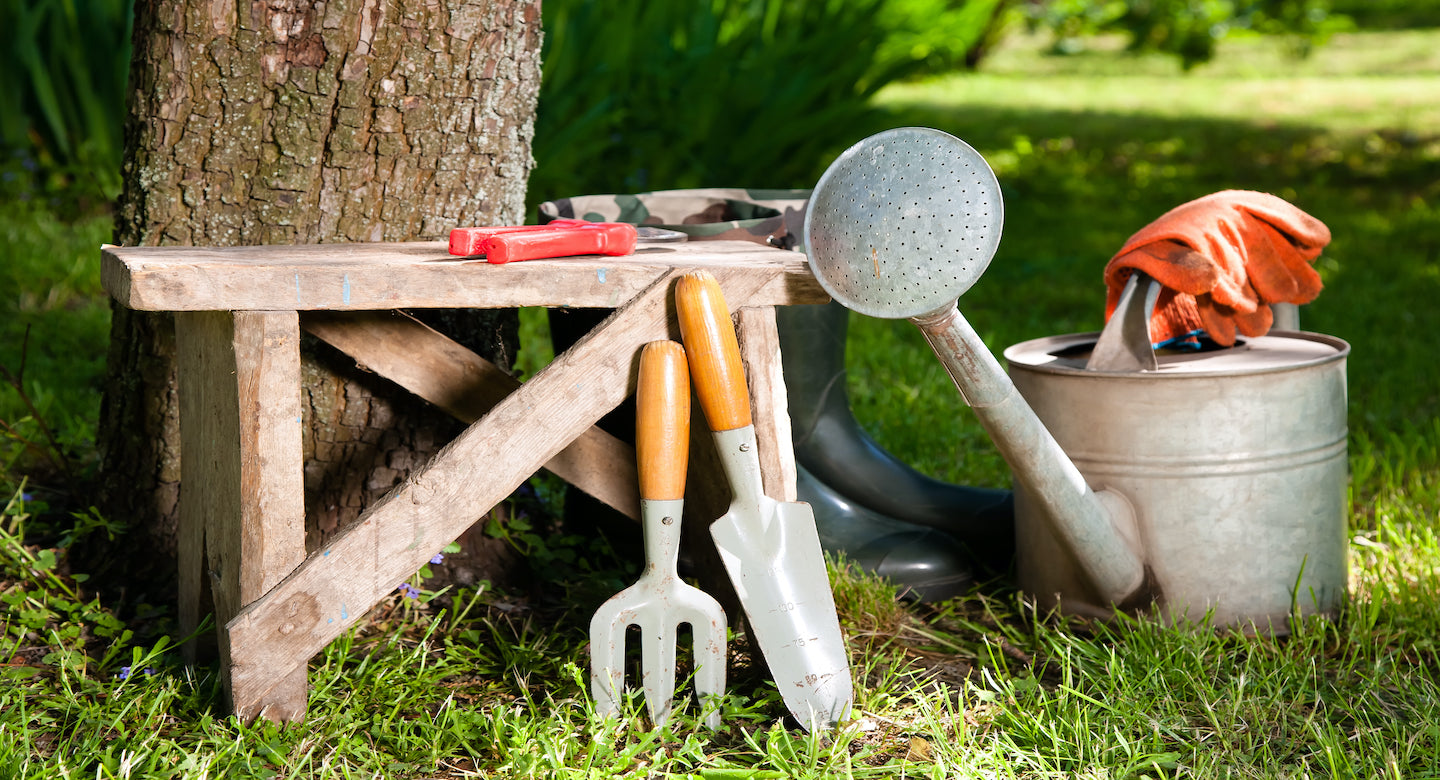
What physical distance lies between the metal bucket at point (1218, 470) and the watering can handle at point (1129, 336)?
1.6 inches

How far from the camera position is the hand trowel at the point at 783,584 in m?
1.39

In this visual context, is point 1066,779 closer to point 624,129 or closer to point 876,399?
point 876,399

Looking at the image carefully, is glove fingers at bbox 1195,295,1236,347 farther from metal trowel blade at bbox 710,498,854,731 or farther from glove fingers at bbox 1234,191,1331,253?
metal trowel blade at bbox 710,498,854,731

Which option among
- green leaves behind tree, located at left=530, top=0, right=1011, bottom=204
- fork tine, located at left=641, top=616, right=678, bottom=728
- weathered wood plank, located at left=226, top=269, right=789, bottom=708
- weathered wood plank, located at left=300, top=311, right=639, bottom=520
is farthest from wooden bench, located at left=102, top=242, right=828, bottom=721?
green leaves behind tree, located at left=530, top=0, right=1011, bottom=204

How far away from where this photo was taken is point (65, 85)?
375 centimetres

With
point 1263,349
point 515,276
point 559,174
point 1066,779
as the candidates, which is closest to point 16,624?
point 515,276

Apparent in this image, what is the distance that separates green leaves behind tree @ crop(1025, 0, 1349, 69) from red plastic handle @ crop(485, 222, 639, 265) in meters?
8.19

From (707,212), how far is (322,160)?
0.59m

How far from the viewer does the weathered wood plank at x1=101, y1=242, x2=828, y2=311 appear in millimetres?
1223

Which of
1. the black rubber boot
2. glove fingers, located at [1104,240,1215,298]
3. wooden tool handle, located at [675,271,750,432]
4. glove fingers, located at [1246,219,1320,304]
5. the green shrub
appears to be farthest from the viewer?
the green shrub

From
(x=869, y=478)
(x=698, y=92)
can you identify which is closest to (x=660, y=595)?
(x=869, y=478)

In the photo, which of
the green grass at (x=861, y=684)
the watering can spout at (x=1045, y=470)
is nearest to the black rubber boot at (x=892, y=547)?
the green grass at (x=861, y=684)

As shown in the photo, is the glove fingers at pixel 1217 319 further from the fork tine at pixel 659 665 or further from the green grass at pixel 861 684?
the fork tine at pixel 659 665

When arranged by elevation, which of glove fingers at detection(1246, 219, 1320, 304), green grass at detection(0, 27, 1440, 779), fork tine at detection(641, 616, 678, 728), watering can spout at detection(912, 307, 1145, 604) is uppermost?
glove fingers at detection(1246, 219, 1320, 304)
